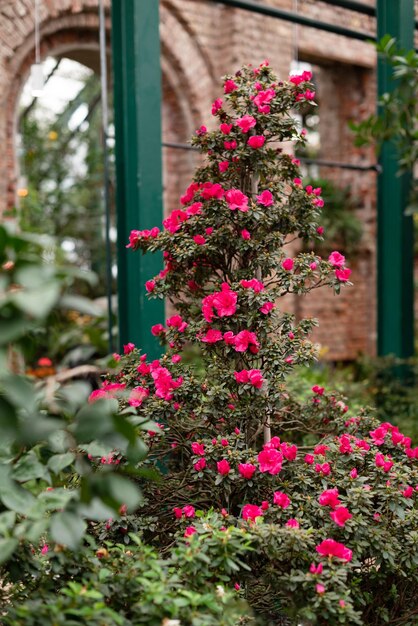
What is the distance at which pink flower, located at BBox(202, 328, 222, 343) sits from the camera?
100 inches

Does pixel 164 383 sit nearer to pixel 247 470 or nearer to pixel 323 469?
pixel 247 470

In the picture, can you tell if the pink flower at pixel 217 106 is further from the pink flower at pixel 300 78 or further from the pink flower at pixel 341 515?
the pink flower at pixel 341 515

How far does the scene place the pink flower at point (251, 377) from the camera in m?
2.48

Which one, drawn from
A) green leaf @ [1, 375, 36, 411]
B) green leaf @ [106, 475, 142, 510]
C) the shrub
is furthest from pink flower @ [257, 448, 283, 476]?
green leaf @ [1, 375, 36, 411]

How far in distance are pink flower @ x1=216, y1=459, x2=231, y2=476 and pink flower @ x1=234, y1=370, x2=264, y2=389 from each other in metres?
0.28

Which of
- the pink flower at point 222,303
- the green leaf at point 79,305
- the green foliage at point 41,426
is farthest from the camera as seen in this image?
the pink flower at point 222,303

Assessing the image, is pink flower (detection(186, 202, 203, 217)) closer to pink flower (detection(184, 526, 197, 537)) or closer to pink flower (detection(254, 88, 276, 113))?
pink flower (detection(254, 88, 276, 113))

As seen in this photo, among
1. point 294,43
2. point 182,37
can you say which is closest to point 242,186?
point 182,37

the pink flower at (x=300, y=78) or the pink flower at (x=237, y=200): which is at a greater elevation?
the pink flower at (x=300, y=78)

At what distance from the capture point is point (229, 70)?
7.70 meters

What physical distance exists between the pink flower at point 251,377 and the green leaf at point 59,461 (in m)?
0.88

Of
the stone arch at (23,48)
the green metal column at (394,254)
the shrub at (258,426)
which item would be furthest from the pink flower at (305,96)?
the stone arch at (23,48)

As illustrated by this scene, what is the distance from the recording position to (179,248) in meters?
2.70

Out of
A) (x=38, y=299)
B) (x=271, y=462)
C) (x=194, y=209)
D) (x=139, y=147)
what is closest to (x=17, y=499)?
(x=38, y=299)
